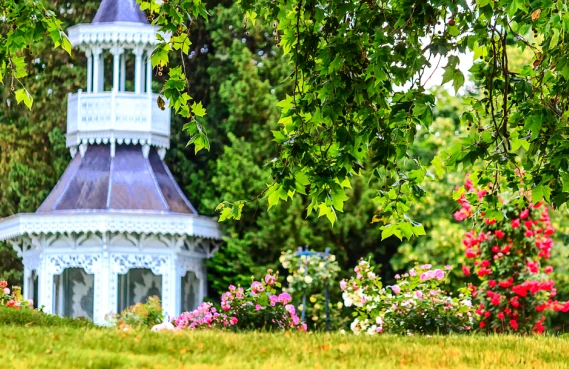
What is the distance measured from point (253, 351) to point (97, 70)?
1937 cm

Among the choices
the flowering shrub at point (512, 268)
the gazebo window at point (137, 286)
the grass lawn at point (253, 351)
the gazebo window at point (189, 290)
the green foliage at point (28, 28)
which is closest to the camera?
the grass lawn at point (253, 351)

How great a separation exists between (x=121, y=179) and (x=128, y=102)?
1.76 meters

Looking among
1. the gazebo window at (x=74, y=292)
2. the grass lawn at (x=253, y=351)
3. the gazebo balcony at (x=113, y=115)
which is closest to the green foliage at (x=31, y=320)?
the grass lawn at (x=253, y=351)

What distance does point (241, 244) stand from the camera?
2897 centimetres

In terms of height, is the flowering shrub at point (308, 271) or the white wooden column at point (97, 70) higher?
the white wooden column at point (97, 70)

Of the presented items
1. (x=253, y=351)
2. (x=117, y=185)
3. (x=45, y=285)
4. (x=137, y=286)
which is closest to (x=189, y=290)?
(x=137, y=286)

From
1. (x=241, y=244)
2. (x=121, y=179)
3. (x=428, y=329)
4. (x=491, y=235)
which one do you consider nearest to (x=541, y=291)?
(x=491, y=235)

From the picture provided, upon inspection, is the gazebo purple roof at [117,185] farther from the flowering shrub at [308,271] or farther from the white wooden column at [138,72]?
the flowering shrub at [308,271]

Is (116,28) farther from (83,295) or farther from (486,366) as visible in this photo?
(486,366)

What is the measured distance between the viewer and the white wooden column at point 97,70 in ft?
95.2

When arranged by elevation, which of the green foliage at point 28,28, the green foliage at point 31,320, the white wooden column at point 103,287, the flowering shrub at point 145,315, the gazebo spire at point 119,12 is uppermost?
the gazebo spire at point 119,12

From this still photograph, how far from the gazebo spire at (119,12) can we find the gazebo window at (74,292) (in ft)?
19.3

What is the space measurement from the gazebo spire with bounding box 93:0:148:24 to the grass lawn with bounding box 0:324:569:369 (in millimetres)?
17365

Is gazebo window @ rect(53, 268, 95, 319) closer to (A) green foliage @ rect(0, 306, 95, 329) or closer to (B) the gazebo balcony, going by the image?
(B) the gazebo balcony
